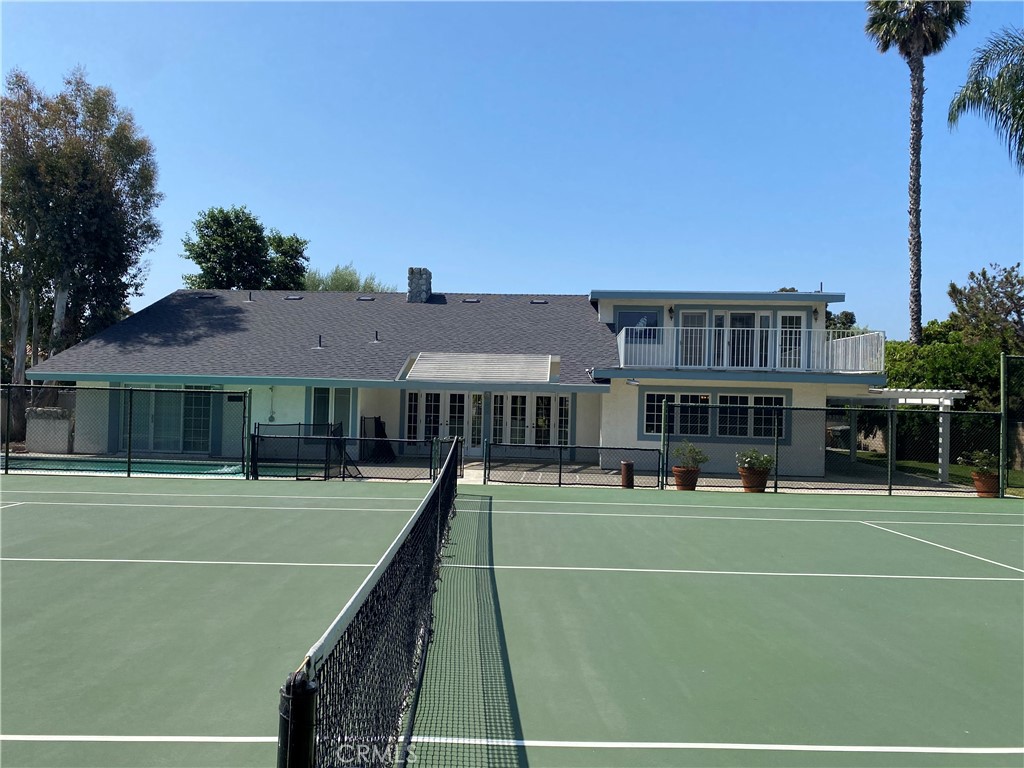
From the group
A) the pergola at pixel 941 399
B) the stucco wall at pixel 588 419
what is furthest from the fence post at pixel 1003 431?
the stucco wall at pixel 588 419

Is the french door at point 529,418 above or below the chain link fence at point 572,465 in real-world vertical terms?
above

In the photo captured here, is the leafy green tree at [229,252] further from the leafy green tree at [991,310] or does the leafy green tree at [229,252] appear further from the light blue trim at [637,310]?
the leafy green tree at [991,310]

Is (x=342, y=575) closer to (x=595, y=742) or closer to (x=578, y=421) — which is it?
(x=595, y=742)

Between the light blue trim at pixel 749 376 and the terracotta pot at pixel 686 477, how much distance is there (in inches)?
160

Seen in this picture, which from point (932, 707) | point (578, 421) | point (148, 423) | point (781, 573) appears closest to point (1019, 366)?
point (578, 421)

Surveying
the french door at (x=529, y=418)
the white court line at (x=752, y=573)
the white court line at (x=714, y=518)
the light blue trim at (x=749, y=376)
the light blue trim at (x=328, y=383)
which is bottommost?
the white court line at (x=752, y=573)

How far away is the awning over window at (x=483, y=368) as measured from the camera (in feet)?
79.9

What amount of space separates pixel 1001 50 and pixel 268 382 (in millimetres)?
24891

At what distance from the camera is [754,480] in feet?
63.6

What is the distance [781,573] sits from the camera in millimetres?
10320

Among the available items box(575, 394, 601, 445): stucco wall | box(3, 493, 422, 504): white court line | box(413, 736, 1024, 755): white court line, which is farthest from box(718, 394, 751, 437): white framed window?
box(413, 736, 1024, 755): white court line

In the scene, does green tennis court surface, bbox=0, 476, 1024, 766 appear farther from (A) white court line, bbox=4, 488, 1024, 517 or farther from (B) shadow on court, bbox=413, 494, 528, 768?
(A) white court line, bbox=4, 488, 1024, 517

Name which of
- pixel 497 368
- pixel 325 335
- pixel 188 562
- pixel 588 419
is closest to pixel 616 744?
pixel 188 562

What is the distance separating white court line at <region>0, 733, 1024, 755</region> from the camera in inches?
197
